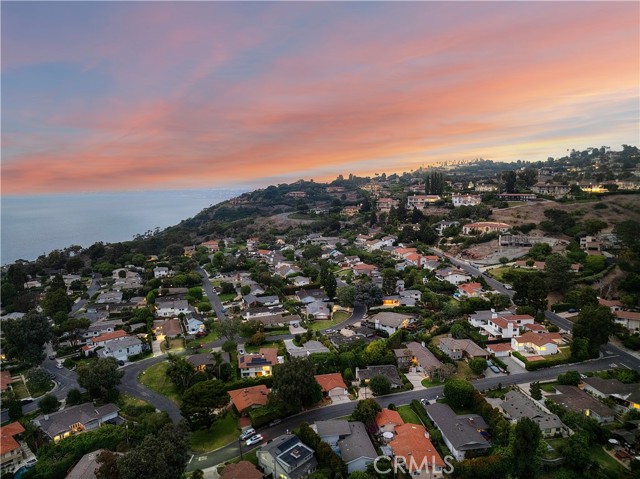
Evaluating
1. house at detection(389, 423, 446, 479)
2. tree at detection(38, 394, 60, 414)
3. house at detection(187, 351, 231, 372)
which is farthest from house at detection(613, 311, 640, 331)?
tree at detection(38, 394, 60, 414)

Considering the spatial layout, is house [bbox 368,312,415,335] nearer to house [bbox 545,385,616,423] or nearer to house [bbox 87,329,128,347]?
house [bbox 545,385,616,423]

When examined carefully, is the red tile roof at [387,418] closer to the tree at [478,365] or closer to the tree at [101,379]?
the tree at [478,365]

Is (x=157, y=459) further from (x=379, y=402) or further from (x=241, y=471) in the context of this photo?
(x=379, y=402)

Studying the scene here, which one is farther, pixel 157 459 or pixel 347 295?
pixel 347 295

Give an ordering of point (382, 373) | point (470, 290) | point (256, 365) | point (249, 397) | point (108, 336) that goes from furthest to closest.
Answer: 1. point (470, 290)
2. point (108, 336)
3. point (256, 365)
4. point (382, 373)
5. point (249, 397)

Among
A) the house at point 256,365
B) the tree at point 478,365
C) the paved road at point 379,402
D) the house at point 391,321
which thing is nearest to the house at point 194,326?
the house at point 256,365

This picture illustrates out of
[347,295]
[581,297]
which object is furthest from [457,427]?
[581,297]
